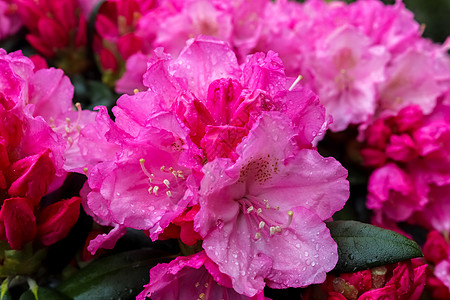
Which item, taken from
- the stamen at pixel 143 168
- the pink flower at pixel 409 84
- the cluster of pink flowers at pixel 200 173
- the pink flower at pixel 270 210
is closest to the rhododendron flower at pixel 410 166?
the pink flower at pixel 409 84

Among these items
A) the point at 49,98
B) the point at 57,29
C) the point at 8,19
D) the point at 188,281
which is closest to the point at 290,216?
the point at 188,281

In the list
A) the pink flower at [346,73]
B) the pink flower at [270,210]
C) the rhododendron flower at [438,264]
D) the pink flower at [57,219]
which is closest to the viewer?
the pink flower at [270,210]

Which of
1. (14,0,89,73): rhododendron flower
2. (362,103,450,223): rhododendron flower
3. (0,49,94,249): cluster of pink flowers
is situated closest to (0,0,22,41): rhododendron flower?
(14,0,89,73): rhododendron flower

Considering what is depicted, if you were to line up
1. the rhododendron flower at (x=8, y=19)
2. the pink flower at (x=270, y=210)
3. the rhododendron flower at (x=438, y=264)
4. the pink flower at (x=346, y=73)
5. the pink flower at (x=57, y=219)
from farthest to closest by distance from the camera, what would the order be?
1. the rhododendron flower at (x=8, y=19)
2. the pink flower at (x=346, y=73)
3. the rhododendron flower at (x=438, y=264)
4. the pink flower at (x=57, y=219)
5. the pink flower at (x=270, y=210)

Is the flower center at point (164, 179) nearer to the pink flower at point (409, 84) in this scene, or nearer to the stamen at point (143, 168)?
the stamen at point (143, 168)

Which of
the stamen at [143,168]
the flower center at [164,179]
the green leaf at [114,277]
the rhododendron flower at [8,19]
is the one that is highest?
the stamen at [143,168]

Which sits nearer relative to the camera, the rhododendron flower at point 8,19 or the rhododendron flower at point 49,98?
the rhododendron flower at point 49,98

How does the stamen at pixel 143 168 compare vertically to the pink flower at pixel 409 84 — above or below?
above

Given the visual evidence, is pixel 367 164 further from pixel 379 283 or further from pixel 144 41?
pixel 144 41

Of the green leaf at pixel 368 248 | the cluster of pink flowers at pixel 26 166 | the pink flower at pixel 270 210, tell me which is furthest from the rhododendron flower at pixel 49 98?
the green leaf at pixel 368 248
